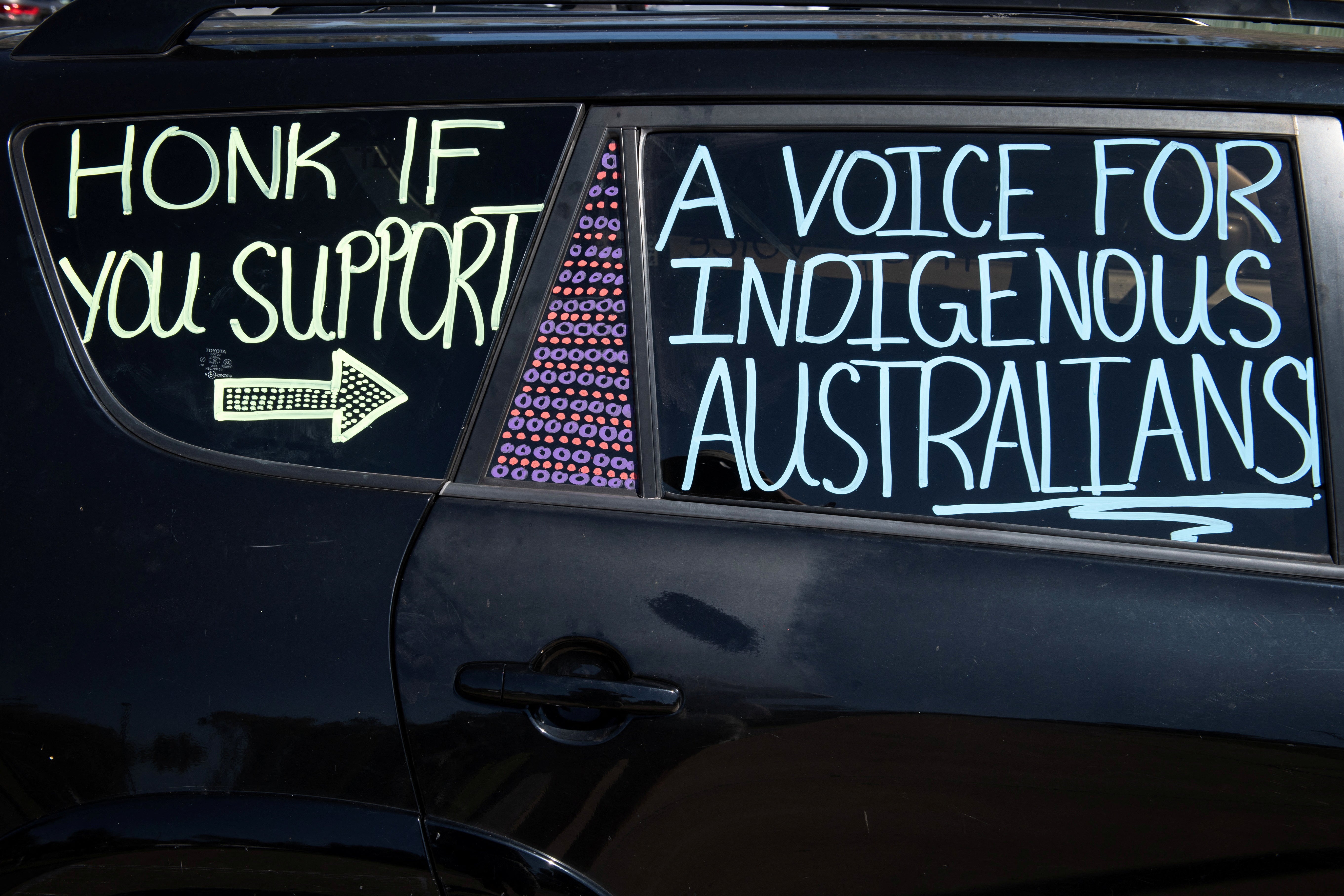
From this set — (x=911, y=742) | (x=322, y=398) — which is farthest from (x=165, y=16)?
(x=911, y=742)

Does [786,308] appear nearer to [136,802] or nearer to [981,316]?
[981,316]

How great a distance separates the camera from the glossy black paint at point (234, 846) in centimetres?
122

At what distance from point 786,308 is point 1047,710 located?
580 millimetres

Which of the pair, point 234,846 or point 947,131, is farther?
point 947,131

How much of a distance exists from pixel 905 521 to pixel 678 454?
0.30 metres

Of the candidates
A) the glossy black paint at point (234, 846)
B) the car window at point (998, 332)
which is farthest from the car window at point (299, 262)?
the glossy black paint at point (234, 846)

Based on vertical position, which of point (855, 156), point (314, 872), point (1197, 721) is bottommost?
point (314, 872)

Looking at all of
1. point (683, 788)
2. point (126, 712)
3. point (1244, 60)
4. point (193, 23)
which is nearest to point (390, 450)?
point (126, 712)

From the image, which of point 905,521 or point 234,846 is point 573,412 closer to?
point 905,521

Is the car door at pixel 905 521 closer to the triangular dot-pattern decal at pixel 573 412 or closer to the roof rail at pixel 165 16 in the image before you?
the triangular dot-pattern decal at pixel 573 412

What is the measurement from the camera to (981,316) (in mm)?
1312

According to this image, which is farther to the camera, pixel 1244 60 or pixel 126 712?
pixel 1244 60

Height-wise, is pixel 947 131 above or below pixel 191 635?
above

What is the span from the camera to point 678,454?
1.31 metres
